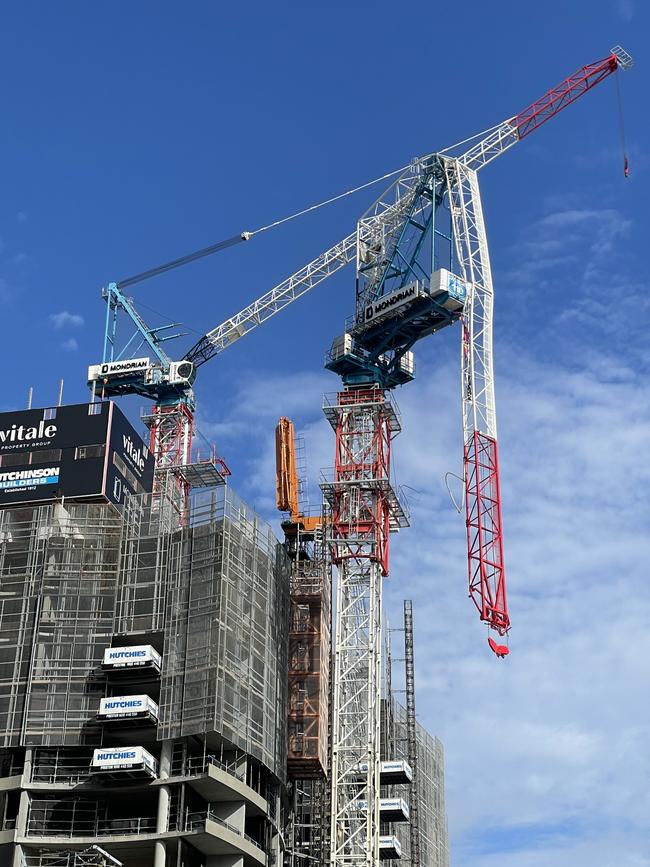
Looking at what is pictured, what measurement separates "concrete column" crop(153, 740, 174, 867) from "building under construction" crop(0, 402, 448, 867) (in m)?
0.11

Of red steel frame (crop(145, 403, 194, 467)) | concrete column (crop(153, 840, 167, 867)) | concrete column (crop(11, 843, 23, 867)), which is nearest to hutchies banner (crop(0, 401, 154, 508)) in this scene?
red steel frame (crop(145, 403, 194, 467))

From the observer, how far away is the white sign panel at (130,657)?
11319cm

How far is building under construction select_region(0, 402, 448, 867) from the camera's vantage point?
110562 mm

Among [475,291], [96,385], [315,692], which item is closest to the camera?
[315,692]

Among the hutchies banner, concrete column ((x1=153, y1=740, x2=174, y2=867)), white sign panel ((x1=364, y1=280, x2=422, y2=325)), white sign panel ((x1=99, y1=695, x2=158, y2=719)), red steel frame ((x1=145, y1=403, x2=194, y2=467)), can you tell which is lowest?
concrete column ((x1=153, y1=740, x2=174, y2=867))

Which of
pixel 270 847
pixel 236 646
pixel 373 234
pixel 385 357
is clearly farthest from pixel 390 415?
pixel 270 847

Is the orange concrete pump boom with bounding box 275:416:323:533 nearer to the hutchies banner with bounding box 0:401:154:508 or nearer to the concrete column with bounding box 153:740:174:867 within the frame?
the hutchies banner with bounding box 0:401:154:508

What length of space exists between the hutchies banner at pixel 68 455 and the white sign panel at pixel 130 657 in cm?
A: 2184

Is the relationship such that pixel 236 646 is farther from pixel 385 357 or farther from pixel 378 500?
pixel 385 357

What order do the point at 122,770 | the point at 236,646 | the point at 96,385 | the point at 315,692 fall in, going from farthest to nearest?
the point at 96,385, the point at 315,692, the point at 236,646, the point at 122,770

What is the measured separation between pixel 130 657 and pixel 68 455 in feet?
95.4

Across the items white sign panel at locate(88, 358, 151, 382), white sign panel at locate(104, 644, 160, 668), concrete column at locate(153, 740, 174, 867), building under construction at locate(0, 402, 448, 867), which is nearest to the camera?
concrete column at locate(153, 740, 174, 867)

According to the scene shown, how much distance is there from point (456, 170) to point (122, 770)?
225 feet

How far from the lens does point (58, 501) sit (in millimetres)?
131750
